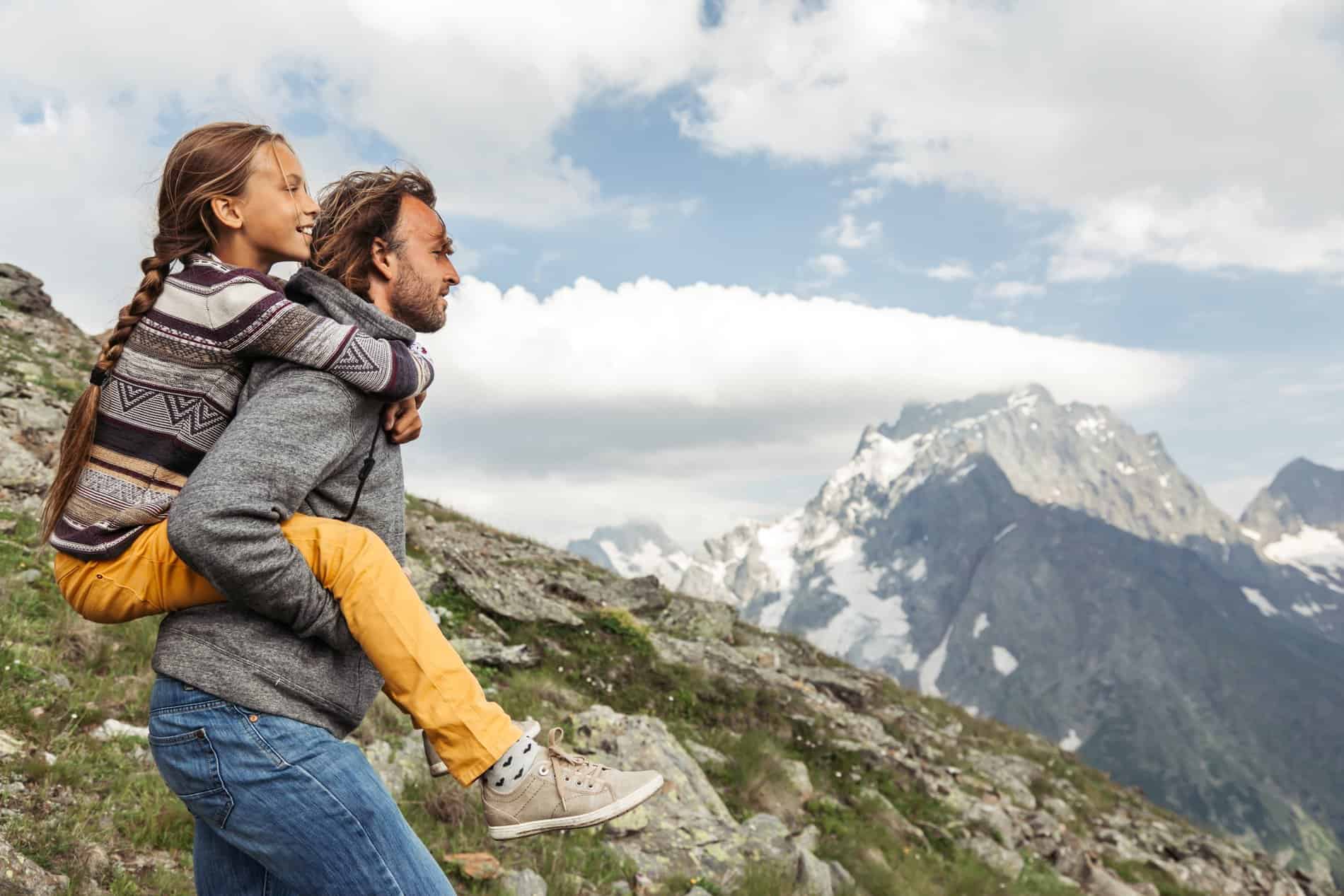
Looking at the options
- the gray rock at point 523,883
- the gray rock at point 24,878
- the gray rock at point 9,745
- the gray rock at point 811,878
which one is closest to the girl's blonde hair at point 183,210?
the gray rock at point 24,878

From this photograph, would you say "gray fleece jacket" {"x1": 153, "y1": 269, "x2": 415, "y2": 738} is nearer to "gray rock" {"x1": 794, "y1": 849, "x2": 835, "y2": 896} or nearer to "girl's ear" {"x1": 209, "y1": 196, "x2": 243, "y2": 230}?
"girl's ear" {"x1": 209, "y1": 196, "x2": 243, "y2": 230}

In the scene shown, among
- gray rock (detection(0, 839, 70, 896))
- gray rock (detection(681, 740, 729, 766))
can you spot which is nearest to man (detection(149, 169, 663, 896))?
gray rock (detection(0, 839, 70, 896))

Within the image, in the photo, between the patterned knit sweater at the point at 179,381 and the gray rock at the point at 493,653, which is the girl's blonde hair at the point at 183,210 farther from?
the gray rock at the point at 493,653

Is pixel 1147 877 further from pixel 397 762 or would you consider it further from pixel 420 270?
pixel 420 270

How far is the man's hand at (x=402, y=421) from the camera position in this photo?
2477mm

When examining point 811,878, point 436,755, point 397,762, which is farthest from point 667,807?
point 436,755

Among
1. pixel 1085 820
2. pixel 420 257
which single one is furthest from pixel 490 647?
pixel 1085 820

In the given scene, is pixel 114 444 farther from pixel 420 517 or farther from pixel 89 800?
pixel 420 517

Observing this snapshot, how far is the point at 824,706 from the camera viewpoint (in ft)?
51.3

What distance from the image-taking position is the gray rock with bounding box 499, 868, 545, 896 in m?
5.82

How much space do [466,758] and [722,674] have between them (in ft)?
42.0

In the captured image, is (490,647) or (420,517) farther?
(420,517)

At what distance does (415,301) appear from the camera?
2740 millimetres

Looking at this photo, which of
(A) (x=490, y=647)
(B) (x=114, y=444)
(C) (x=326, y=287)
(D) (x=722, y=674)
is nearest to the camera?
(B) (x=114, y=444)
